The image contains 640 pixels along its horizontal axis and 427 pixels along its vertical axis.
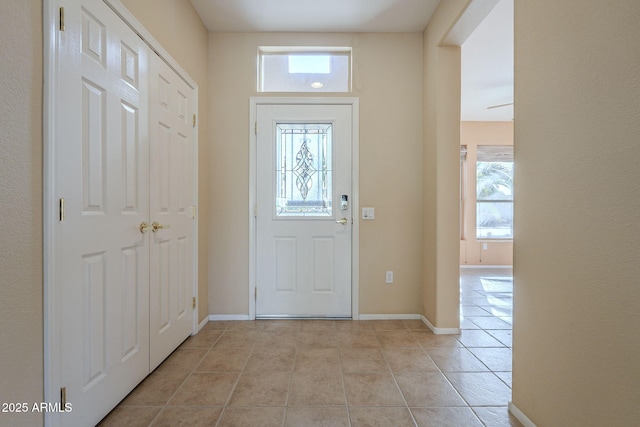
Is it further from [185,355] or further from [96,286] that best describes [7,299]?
[185,355]

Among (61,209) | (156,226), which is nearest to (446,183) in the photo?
(156,226)

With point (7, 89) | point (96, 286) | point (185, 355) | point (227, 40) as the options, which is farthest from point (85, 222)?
point (227, 40)

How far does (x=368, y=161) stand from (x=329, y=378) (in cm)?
192

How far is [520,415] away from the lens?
1578 millimetres

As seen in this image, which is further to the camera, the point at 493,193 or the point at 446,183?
the point at 493,193

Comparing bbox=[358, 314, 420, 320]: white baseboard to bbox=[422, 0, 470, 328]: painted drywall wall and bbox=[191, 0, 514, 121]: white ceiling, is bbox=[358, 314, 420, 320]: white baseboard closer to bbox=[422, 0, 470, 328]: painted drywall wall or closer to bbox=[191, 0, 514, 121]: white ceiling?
bbox=[422, 0, 470, 328]: painted drywall wall

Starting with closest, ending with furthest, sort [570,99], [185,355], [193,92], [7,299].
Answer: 1. [7,299]
2. [570,99]
3. [185,355]
4. [193,92]

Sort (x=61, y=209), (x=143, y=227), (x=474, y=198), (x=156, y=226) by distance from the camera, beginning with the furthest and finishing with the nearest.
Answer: (x=474, y=198) < (x=156, y=226) < (x=143, y=227) < (x=61, y=209)

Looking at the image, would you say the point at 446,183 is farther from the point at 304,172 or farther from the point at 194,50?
the point at 194,50

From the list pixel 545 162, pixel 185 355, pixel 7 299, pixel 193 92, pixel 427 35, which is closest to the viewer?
pixel 7 299

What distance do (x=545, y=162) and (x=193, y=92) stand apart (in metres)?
2.59

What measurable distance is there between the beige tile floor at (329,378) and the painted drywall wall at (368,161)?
0.39m

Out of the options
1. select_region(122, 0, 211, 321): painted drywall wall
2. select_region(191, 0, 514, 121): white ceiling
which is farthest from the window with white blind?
select_region(122, 0, 211, 321): painted drywall wall

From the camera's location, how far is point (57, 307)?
4.16 feet
